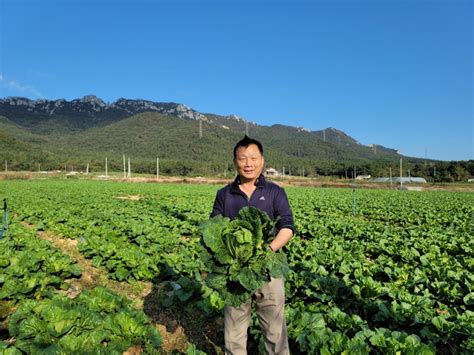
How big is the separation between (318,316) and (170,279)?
350 centimetres

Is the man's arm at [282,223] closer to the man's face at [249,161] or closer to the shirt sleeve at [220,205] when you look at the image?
the man's face at [249,161]

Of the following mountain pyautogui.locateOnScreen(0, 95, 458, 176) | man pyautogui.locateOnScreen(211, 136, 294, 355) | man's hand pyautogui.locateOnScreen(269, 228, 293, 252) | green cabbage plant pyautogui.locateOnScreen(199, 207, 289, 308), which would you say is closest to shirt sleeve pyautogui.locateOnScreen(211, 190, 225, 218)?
man pyautogui.locateOnScreen(211, 136, 294, 355)

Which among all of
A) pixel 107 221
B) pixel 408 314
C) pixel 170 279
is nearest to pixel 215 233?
pixel 408 314

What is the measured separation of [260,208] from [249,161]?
0.46 meters

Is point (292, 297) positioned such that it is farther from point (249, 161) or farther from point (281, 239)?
point (249, 161)

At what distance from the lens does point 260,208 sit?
9.64 ft

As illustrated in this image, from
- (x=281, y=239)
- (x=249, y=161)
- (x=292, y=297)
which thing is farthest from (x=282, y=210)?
(x=292, y=297)

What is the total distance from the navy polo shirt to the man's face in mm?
145

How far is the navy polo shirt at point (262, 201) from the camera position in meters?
2.94

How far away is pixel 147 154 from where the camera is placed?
124 m

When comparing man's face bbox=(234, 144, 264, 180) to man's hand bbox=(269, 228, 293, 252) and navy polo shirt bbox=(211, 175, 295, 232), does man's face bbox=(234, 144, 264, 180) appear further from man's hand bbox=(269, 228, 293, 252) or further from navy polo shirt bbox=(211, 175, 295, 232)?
man's hand bbox=(269, 228, 293, 252)

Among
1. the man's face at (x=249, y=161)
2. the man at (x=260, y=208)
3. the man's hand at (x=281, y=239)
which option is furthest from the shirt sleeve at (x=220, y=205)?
the man's hand at (x=281, y=239)

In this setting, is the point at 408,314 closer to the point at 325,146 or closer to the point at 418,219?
the point at 418,219

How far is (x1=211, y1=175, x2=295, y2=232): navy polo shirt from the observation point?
294cm
